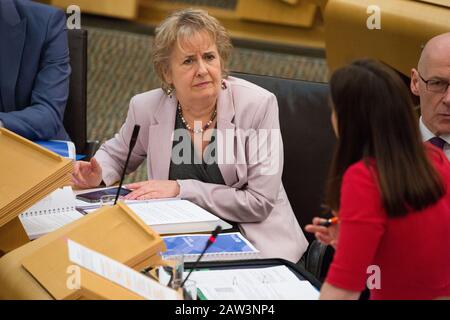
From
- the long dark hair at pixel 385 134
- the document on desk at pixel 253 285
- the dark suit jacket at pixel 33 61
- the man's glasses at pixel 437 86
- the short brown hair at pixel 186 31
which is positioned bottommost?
the document on desk at pixel 253 285

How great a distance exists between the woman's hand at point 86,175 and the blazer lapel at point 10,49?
2.16ft

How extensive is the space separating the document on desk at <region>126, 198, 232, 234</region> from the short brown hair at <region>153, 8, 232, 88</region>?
559mm

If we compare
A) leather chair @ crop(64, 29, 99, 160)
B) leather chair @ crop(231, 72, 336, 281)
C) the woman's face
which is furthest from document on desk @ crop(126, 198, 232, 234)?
leather chair @ crop(64, 29, 99, 160)

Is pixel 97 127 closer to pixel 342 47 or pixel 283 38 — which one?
pixel 283 38

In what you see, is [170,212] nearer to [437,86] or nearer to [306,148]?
[306,148]

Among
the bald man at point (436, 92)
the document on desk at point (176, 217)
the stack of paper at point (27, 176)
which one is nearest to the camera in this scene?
the stack of paper at point (27, 176)

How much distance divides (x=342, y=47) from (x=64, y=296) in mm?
2201

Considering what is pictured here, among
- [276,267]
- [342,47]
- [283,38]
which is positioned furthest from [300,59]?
[276,267]

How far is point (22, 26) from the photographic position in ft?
11.9

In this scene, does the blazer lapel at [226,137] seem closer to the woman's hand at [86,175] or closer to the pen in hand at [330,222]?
the woman's hand at [86,175]

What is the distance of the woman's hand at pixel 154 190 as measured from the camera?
9.69 feet

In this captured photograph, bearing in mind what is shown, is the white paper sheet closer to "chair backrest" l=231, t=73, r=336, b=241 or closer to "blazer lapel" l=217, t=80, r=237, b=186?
"blazer lapel" l=217, t=80, r=237, b=186

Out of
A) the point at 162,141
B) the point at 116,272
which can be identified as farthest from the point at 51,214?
the point at 116,272

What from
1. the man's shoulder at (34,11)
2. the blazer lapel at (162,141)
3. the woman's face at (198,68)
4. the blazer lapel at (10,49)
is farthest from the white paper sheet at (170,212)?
the man's shoulder at (34,11)
